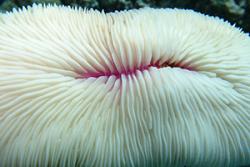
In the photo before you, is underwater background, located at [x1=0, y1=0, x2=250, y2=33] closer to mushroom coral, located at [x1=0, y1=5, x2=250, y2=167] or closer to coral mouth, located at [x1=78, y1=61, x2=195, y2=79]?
mushroom coral, located at [x1=0, y1=5, x2=250, y2=167]

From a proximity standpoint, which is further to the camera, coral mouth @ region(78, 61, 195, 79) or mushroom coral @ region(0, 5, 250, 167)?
coral mouth @ region(78, 61, 195, 79)

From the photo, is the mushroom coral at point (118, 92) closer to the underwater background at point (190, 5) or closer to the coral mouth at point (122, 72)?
the coral mouth at point (122, 72)

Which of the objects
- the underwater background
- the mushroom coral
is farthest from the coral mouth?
the underwater background

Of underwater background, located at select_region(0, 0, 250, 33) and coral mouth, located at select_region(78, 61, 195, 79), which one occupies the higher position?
underwater background, located at select_region(0, 0, 250, 33)

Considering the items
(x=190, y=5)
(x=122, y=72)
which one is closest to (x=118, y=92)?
(x=122, y=72)

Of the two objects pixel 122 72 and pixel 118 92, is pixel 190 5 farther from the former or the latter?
pixel 118 92

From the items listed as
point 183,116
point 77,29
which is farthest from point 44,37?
point 183,116

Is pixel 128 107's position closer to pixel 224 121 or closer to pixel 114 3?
pixel 224 121
